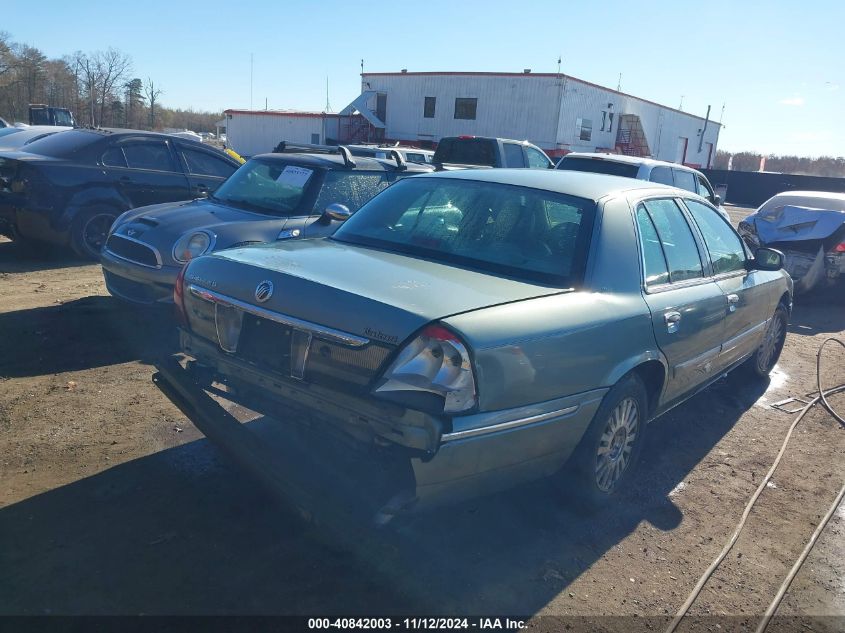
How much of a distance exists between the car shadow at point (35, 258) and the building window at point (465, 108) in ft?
103

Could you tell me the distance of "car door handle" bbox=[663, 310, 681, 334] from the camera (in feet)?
12.9

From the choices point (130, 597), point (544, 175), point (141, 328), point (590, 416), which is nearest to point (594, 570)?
point (590, 416)

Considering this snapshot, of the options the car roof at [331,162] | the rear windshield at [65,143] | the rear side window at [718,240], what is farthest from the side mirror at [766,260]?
the rear windshield at [65,143]

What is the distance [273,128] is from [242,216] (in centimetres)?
3819

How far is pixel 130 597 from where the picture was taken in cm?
274

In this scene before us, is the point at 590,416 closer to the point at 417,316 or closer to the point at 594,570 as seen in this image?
the point at 594,570

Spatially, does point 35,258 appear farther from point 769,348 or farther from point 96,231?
point 769,348

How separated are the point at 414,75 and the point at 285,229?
3576cm

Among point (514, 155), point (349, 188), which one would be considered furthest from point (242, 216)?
point (514, 155)

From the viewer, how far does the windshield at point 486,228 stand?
11.8 ft

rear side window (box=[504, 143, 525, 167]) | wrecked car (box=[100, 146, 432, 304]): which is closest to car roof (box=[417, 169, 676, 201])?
wrecked car (box=[100, 146, 432, 304])

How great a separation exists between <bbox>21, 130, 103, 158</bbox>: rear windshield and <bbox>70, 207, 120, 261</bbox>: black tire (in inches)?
30.0

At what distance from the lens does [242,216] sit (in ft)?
20.9

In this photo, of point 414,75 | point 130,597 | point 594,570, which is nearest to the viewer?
point 130,597
